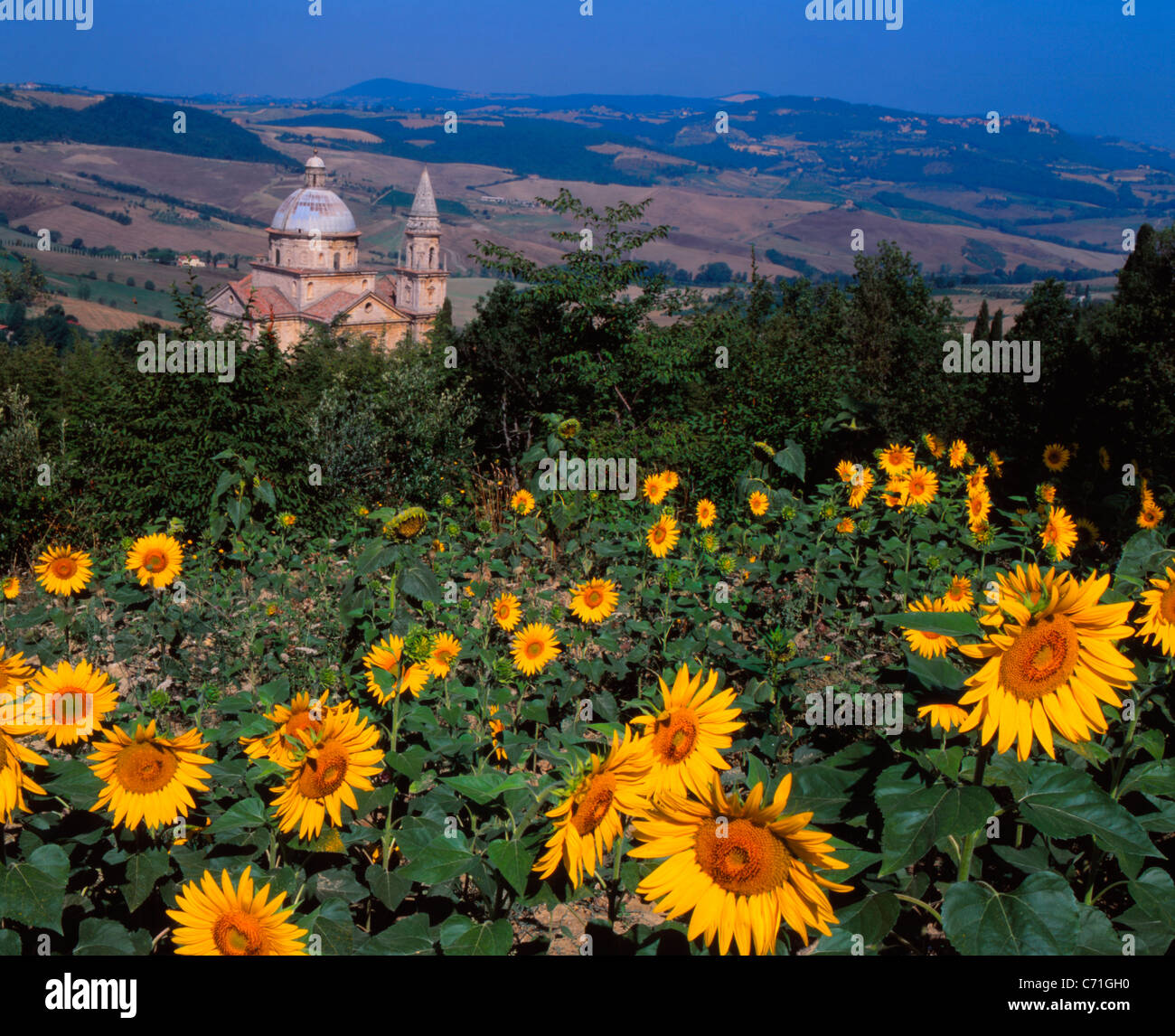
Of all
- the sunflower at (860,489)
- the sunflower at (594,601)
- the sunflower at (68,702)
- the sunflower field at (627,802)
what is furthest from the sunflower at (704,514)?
the sunflower at (68,702)

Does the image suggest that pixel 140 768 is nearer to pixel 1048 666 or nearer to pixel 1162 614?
pixel 1048 666

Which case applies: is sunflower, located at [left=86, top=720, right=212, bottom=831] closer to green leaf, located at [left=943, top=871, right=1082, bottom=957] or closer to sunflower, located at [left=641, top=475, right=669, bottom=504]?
green leaf, located at [left=943, top=871, right=1082, bottom=957]

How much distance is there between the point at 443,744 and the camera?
2342 mm

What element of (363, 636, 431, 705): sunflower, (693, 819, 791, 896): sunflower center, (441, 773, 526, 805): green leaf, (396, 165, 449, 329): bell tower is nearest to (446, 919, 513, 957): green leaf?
(441, 773, 526, 805): green leaf

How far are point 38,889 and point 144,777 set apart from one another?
11.5 inches

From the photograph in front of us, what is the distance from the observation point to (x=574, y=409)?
11.5 m

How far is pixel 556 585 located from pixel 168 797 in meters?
4.43

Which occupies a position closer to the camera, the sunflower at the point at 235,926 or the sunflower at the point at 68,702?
the sunflower at the point at 235,926

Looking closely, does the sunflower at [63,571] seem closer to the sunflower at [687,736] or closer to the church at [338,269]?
the sunflower at [687,736]

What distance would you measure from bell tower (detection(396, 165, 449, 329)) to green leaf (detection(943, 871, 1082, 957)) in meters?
70.9

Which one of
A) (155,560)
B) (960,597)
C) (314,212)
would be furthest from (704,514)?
(314,212)

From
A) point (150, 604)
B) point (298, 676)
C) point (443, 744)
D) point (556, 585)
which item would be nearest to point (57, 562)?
point (150, 604)

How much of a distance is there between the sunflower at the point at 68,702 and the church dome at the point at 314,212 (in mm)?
76335

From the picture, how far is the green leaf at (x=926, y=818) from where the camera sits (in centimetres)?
146
